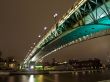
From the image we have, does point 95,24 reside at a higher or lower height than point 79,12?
lower

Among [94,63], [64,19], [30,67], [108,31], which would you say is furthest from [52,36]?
[94,63]

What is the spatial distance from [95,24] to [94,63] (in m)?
153

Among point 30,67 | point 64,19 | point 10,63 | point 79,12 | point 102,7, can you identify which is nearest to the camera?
point 102,7

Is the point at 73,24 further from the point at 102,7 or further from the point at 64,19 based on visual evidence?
the point at 102,7

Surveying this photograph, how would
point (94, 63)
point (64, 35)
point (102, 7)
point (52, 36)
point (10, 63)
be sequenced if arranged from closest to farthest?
point (102, 7) → point (64, 35) → point (52, 36) → point (10, 63) → point (94, 63)

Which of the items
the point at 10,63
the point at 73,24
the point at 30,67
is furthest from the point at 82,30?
the point at 10,63

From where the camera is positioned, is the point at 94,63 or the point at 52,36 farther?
the point at 94,63

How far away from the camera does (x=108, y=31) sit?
27797mm

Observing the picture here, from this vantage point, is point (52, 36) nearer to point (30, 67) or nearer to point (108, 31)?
point (108, 31)

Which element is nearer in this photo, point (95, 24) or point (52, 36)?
point (95, 24)

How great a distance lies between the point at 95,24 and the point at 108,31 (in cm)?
353

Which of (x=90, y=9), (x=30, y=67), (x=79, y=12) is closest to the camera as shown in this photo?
(x=90, y=9)

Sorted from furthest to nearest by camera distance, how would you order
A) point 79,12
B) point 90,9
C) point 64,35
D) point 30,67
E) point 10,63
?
point 10,63 → point 30,67 → point 64,35 → point 79,12 → point 90,9

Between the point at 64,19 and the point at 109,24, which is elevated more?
the point at 64,19
